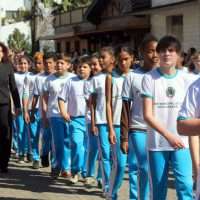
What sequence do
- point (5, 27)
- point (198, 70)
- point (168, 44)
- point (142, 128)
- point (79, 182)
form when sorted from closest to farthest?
point (168, 44)
point (142, 128)
point (198, 70)
point (79, 182)
point (5, 27)

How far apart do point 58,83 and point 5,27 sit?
60.7 m

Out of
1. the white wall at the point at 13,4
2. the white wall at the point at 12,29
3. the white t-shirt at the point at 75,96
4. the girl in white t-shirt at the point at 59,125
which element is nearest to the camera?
the white t-shirt at the point at 75,96

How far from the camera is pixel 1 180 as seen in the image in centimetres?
1017

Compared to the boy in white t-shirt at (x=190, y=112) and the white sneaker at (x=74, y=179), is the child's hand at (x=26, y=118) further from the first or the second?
the boy in white t-shirt at (x=190, y=112)

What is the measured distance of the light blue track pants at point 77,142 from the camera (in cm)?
990

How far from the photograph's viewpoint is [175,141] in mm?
5871

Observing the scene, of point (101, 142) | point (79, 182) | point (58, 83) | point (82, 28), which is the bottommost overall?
point (79, 182)

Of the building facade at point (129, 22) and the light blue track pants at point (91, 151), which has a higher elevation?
the building facade at point (129, 22)

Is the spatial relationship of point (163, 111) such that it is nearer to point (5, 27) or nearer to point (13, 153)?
point (13, 153)

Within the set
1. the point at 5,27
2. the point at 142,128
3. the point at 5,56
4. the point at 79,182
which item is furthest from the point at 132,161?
the point at 5,27

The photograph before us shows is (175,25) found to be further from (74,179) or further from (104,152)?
(104,152)

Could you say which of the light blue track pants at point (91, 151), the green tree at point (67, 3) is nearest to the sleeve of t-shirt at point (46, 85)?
the light blue track pants at point (91, 151)

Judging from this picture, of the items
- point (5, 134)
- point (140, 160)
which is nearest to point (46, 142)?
point (5, 134)

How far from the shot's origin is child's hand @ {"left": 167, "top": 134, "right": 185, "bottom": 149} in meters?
5.85
